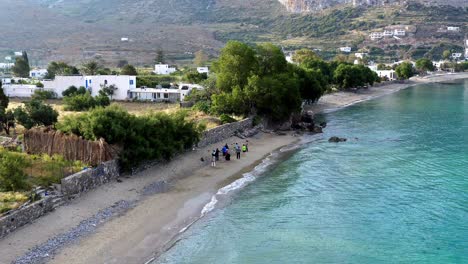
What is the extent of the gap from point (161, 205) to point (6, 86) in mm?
59936

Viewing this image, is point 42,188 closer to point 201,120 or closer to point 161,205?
point 161,205

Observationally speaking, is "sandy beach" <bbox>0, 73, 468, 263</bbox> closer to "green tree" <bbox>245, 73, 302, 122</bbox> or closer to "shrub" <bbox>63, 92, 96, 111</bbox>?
"green tree" <bbox>245, 73, 302, 122</bbox>

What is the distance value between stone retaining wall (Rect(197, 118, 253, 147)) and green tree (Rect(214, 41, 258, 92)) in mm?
6400

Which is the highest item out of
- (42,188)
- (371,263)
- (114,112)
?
(114,112)

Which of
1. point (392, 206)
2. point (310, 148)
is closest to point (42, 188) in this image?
point (392, 206)

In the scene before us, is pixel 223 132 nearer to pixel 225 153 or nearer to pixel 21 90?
pixel 225 153

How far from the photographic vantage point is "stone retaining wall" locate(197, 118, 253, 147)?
152 ft

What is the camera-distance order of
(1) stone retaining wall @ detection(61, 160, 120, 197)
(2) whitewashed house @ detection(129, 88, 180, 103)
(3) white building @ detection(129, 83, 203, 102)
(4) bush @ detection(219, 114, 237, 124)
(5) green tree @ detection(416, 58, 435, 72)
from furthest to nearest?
1. (5) green tree @ detection(416, 58, 435, 72)
2. (2) whitewashed house @ detection(129, 88, 180, 103)
3. (3) white building @ detection(129, 83, 203, 102)
4. (4) bush @ detection(219, 114, 237, 124)
5. (1) stone retaining wall @ detection(61, 160, 120, 197)

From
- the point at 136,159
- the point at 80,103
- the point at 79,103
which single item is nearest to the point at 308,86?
the point at 80,103

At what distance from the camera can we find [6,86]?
80.9 m

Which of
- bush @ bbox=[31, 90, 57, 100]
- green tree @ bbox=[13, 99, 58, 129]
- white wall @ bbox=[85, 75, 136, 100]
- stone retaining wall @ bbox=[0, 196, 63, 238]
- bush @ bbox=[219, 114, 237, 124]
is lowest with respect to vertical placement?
stone retaining wall @ bbox=[0, 196, 63, 238]

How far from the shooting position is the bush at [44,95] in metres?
75.5

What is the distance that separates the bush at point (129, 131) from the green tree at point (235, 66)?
900 inches

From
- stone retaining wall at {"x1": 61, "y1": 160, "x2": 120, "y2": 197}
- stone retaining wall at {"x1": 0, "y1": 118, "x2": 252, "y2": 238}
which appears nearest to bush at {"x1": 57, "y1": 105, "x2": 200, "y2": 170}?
stone retaining wall at {"x1": 61, "y1": 160, "x2": 120, "y2": 197}
